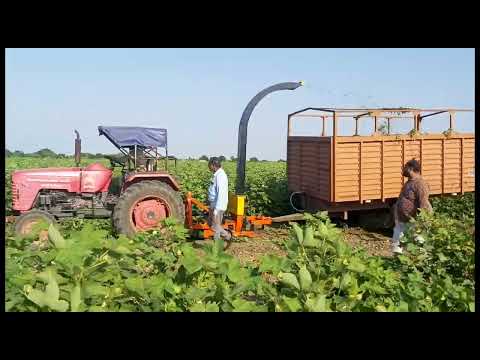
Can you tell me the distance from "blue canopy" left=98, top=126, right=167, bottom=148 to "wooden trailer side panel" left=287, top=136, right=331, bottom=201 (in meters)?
3.10

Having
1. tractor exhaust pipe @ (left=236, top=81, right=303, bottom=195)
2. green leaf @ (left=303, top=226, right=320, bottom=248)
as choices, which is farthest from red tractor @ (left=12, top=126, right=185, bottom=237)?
green leaf @ (left=303, top=226, right=320, bottom=248)

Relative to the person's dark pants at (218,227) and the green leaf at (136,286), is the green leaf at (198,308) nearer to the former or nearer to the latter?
the green leaf at (136,286)

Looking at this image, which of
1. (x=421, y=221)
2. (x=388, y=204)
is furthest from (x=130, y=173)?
(x=421, y=221)

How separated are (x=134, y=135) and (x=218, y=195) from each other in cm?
193

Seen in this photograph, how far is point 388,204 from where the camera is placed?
32.7 feet

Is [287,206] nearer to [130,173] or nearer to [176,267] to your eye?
[130,173]

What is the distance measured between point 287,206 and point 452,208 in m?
→ 3.57

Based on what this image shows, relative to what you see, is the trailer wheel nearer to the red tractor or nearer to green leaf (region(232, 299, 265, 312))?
the red tractor

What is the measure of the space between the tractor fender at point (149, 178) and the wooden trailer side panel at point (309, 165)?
290 centimetres

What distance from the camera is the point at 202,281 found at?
2.25m

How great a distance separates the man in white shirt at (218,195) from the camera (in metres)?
7.66

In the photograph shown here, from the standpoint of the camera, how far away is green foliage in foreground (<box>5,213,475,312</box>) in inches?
76.7

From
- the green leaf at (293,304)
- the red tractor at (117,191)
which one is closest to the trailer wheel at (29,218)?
the red tractor at (117,191)

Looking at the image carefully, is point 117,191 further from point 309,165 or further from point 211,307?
point 211,307
